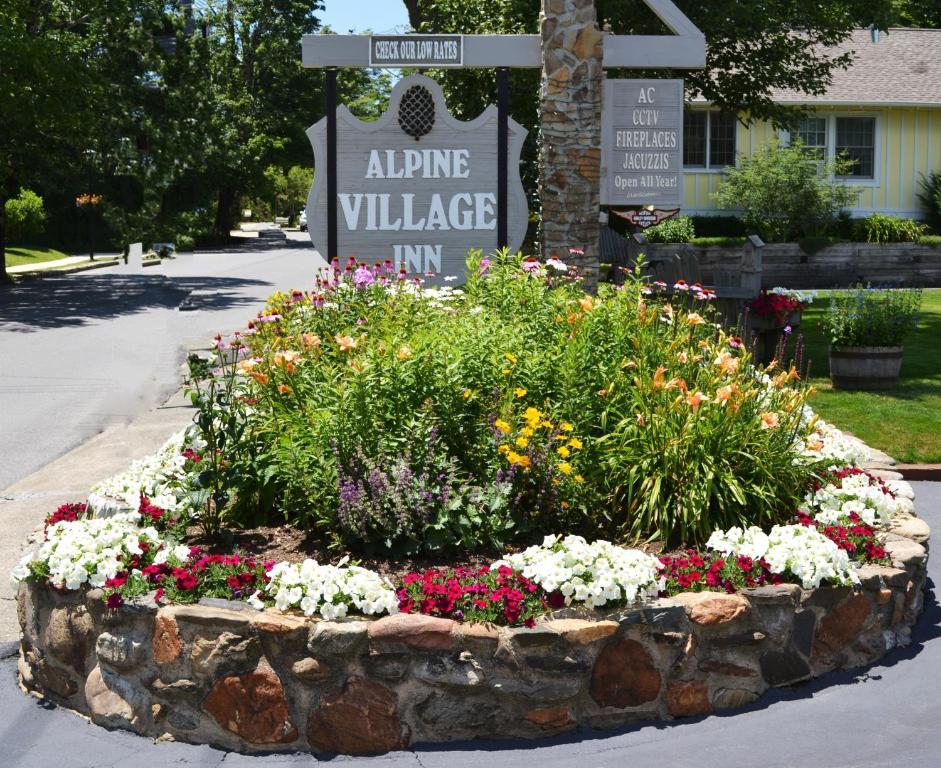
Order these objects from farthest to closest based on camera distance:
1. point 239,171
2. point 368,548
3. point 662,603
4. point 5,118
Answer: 1. point 239,171
2. point 5,118
3. point 368,548
4. point 662,603

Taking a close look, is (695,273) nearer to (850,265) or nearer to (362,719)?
(362,719)

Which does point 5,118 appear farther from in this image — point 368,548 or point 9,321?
point 368,548

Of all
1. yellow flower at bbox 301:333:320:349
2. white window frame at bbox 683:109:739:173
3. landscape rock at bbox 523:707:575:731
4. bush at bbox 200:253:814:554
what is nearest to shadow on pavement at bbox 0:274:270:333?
white window frame at bbox 683:109:739:173

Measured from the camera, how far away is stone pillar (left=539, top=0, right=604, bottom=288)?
33.5 feet

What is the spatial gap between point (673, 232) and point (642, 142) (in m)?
16.0

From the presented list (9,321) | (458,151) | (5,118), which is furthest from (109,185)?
(458,151)

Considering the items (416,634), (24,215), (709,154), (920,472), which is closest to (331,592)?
(416,634)

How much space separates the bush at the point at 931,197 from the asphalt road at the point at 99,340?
15.3 m

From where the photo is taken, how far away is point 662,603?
16.7 feet

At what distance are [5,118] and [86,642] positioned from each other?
24.4 metres

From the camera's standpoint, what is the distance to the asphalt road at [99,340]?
1134cm

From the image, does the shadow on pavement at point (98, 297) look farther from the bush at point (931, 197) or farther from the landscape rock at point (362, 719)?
the bush at point (931, 197)

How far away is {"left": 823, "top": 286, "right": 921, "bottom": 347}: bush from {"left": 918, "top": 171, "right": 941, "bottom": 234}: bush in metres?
18.9

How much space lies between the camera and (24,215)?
40.2 metres
